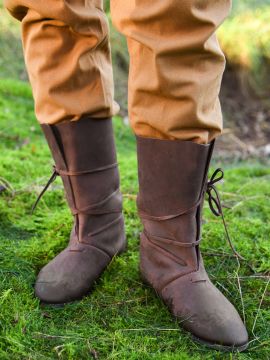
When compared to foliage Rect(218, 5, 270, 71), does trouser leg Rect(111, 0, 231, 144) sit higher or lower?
higher

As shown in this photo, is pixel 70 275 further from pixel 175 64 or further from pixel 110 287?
pixel 175 64

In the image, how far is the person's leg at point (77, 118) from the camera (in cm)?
124

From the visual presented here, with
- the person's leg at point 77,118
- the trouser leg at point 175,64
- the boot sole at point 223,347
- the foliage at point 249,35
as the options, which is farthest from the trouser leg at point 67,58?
the foliage at point 249,35

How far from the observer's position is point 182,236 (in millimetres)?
1220

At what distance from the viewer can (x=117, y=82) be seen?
173 inches

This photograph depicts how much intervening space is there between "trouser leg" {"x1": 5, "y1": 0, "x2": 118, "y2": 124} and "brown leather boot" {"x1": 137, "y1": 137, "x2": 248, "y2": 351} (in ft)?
0.70

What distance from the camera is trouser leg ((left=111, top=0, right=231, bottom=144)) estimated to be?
3.30 feet

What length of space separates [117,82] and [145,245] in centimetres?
326

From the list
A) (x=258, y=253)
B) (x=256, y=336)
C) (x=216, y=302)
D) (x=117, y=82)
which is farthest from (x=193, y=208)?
(x=117, y=82)

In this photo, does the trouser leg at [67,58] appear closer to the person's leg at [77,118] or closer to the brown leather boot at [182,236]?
the person's leg at [77,118]

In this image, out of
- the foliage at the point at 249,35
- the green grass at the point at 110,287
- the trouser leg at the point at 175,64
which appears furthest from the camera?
the foliage at the point at 249,35

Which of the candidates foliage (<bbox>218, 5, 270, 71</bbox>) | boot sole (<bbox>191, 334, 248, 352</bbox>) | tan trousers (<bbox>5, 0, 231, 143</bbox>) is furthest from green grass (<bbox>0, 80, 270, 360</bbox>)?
foliage (<bbox>218, 5, 270, 71</bbox>)

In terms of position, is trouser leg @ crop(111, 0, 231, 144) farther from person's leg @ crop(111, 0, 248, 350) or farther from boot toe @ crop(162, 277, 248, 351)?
boot toe @ crop(162, 277, 248, 351)

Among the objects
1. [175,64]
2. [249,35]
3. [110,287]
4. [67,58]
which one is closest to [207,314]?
[110,287]
